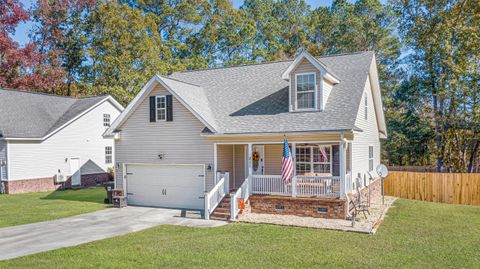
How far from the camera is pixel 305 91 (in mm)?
15781

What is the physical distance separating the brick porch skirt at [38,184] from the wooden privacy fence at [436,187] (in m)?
20.4

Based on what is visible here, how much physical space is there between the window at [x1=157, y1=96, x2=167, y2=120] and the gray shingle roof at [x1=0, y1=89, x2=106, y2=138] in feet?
37.1

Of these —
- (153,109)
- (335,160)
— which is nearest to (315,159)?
(335,160)

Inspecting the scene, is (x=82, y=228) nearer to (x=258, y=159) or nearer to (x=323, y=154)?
(x=258, y=159)

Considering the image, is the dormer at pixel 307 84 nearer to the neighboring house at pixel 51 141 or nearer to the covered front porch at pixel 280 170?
the covered front porch at pixel 280 170

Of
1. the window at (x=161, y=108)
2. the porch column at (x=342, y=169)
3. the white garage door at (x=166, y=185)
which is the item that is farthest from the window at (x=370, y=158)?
the window at (x=161, y=108)

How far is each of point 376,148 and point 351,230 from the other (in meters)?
11.2

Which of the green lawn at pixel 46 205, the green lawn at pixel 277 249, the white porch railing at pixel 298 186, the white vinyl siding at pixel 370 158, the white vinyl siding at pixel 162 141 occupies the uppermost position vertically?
the white vinyl siding at pixel 162 141

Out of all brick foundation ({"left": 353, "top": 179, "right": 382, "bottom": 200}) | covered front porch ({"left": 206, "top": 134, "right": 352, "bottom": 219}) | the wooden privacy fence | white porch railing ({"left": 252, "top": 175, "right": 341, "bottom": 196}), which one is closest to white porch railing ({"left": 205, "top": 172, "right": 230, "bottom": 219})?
covered front porch ({"left": 206, "top": 134, "right": 352, "bottom": 219})

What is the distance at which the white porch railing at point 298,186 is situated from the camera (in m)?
14.4

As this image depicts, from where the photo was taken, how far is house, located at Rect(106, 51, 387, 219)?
14.5 metres

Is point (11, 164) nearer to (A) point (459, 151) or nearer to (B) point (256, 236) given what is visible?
(B) point (256, 236)

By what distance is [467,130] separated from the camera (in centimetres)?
2723

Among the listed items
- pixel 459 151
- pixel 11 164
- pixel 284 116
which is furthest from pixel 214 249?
pixel 459 151
